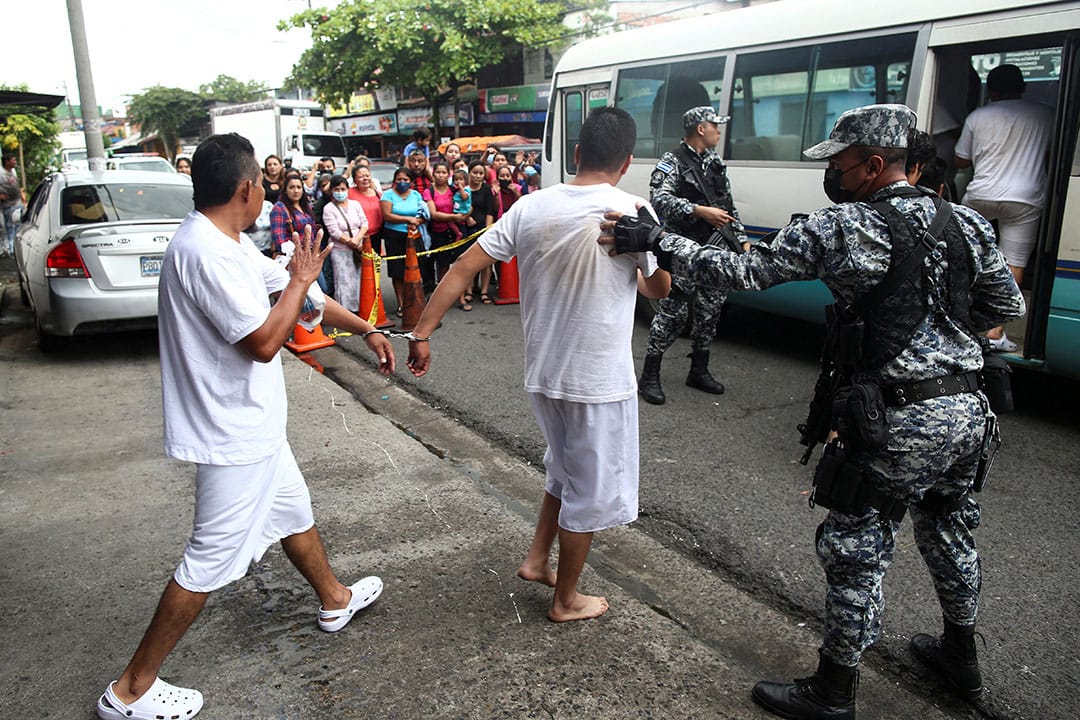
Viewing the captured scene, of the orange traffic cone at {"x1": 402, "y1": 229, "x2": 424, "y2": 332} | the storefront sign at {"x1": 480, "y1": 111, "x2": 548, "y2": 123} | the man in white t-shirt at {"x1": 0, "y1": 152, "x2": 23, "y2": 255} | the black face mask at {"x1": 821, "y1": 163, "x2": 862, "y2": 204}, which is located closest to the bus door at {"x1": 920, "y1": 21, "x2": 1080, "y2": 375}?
the black face mask at {"x1": 821, "y1": 163, "x2": 862, "y2": 204}

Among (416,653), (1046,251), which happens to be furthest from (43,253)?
(1046,251)

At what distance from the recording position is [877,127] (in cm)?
236

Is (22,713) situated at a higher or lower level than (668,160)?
lower

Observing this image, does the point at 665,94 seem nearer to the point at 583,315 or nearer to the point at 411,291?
the point at 411,291

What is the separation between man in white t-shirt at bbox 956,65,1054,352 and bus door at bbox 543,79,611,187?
3.99 metres

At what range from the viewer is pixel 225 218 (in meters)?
2.49

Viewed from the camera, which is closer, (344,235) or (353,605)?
(353,605)

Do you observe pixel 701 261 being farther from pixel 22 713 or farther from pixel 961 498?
pixel 22 713

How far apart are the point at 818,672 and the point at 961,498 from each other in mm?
680

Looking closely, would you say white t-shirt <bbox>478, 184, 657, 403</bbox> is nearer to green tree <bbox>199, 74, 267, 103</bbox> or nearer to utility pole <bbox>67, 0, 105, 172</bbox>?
utility pole <bbox>67, 0, 105, 172</bbox>

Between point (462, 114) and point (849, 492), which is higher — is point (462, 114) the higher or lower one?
the higher one

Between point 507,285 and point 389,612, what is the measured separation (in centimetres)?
Answer: 695

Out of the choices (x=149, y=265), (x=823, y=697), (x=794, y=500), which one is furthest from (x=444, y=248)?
(x=823, y=697)

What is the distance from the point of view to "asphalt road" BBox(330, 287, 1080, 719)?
9.53 ft
